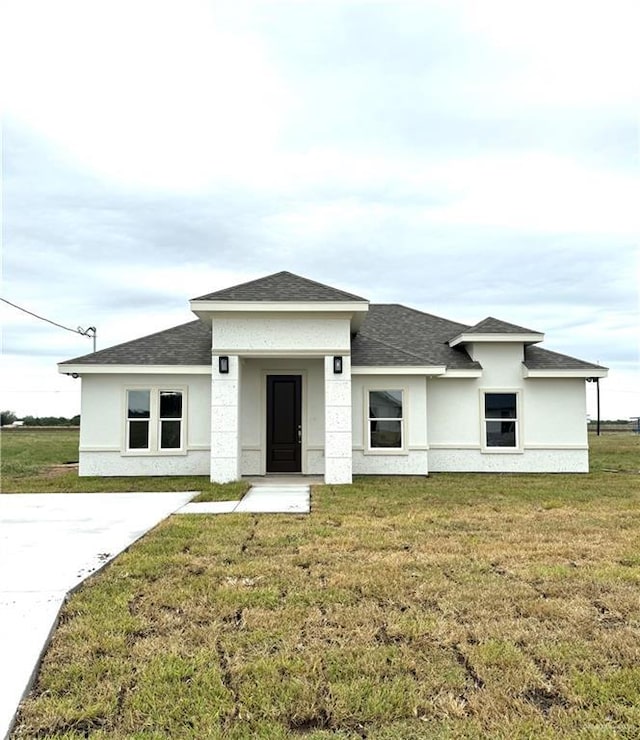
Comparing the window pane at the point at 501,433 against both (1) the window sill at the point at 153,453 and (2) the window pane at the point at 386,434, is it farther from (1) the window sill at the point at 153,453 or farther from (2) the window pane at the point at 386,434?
(1) the window sill at the point at 153,453

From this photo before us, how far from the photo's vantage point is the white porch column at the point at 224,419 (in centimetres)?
1306

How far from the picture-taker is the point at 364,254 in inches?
921

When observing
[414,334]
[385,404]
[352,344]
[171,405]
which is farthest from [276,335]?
[414,334]

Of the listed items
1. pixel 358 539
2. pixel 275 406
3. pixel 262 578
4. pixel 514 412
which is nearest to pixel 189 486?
pixel 275 406

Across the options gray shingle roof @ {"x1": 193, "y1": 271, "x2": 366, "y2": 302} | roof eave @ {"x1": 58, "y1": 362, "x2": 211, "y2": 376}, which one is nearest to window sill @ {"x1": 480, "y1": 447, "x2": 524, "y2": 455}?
gray shingle roof @ {"x1": 193, "y1": 271, "x2": 366, "y2": 302}

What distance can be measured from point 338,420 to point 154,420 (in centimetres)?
508

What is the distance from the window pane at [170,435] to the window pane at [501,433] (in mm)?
8308

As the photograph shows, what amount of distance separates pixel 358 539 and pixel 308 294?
6994 millimetres

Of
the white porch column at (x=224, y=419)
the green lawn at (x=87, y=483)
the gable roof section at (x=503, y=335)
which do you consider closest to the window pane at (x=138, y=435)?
the green lawn at (x=87, y=483)

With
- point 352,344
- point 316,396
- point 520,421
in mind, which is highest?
point 352,344

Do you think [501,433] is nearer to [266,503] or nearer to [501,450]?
[501,450]

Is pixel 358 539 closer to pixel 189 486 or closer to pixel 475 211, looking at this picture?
pixel 189 486

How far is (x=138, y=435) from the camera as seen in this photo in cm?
1526

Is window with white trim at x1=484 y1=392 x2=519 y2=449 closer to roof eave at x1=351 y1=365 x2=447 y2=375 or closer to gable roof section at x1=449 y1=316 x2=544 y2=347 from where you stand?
gable roof section at x1=449 y1=316 x2=544 y2=347
